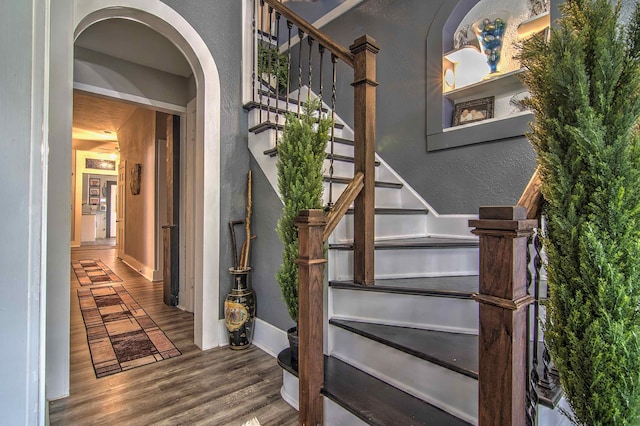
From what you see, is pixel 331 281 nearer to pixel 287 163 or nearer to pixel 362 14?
pixel 287 163

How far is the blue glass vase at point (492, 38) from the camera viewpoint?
7.42 feet

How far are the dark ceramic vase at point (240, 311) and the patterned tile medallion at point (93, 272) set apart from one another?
352cm

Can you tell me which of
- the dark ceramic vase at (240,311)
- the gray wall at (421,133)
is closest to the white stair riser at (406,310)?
the dark ceramic vase at (240,311)

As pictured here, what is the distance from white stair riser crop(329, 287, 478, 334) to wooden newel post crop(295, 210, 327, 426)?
38 centimetres

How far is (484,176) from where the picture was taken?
226 cm

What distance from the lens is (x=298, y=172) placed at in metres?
1.77

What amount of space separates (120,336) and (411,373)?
2570 mm

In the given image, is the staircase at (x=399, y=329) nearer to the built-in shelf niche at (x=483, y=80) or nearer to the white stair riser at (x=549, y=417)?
the white stair riser at (x=549, y=417)

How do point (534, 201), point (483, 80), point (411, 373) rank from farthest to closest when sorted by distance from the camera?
point (483, 80), point (411, 373), point (534, 201)

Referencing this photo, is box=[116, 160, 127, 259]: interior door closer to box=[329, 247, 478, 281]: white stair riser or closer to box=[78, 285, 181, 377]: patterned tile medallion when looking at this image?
box=[78, 285, 181, 377]: patterned tile medallion

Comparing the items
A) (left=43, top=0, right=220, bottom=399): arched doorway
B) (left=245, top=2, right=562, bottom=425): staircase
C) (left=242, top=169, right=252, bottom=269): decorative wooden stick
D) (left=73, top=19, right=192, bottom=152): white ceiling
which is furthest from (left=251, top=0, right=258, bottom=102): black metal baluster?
(left=73, top=19, right=192, bottom=152): white ceiling

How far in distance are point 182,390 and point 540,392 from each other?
6.16 feet

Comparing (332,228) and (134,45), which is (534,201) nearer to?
(332,228)

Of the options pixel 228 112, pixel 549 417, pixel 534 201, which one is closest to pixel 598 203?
pixel 534 201
